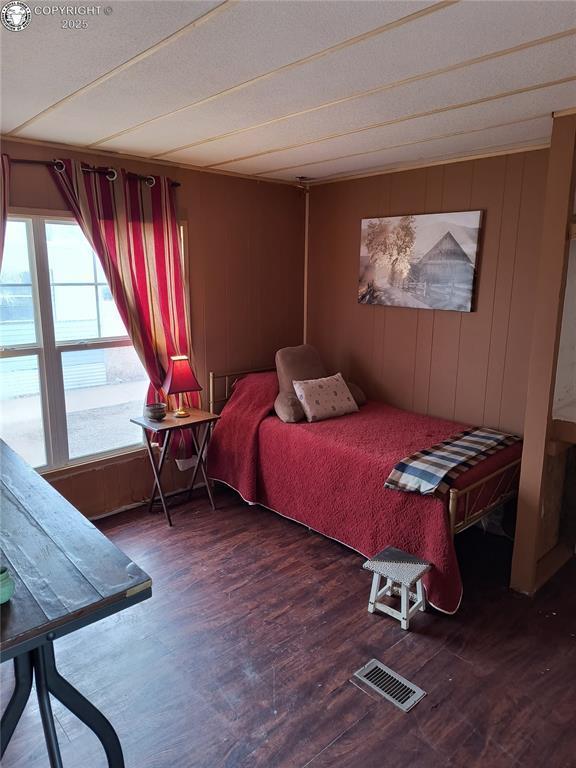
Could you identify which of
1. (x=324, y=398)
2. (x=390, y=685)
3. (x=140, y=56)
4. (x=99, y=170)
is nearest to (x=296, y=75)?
(x=140, y=56)

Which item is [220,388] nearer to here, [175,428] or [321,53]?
[175,428]

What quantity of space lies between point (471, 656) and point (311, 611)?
0.74m

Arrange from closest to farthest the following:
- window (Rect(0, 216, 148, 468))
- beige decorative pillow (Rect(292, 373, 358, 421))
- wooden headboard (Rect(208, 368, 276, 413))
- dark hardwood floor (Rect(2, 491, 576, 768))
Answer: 1. dark hardwood floor (Rect(2, 491, 576, 768))
2. window (Rect(0, 216, 148, 468))
3. beige decorative pillow (Rect(292, 373, 358, 421))
4. wooden headboard (Rect(208, 368, 276, 413))

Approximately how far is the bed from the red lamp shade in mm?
371

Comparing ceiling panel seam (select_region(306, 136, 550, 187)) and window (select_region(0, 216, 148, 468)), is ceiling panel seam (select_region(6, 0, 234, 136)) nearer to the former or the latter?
window (select_region(0, 216, 148, 468))

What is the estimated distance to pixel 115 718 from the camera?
1950 mm

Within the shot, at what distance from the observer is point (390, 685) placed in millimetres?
2111

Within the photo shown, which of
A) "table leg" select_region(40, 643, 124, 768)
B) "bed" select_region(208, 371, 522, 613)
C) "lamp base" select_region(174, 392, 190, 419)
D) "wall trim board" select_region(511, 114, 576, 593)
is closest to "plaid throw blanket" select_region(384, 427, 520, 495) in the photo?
"bed" select_region(208, 371, 522, 613)

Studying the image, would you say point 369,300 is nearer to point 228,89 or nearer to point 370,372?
point 370,372

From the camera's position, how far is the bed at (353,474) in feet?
8.46

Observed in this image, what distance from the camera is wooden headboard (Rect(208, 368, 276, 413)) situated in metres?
3.93

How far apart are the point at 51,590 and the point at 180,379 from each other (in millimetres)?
2179

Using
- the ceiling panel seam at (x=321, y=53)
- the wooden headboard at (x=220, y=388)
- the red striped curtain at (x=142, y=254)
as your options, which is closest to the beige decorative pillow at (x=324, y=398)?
the wooden headboard at (x=220, y=388)

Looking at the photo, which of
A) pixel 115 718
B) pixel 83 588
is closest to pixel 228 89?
pixel 83 588
